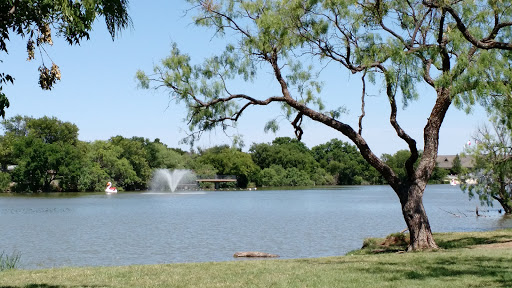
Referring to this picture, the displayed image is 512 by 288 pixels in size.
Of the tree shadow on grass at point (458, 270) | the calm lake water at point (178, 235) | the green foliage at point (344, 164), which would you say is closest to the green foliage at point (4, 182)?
the calm lake water at point (178, 235)

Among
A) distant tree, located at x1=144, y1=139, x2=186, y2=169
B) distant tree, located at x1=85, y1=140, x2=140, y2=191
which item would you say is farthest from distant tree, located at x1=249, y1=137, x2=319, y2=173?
distant tree, located at x1=85, y1=140, x2=140, y2=191

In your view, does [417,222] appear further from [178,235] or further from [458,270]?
[178,235]

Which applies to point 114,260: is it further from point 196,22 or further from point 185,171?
point 185,171

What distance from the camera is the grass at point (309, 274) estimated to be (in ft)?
36.5

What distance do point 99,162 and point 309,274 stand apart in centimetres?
9768

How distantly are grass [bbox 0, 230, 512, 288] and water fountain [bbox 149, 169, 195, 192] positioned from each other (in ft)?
326

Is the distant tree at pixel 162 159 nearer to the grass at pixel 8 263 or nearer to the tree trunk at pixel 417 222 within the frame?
the grass at pixel 8 263

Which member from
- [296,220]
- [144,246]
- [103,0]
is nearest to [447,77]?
[103,0]

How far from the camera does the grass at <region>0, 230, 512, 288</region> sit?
11.1 m

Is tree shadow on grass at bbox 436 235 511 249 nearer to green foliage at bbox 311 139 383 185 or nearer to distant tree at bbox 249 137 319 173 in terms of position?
distant tree at bbox 249 137 319 173

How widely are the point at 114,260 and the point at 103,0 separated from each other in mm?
15550

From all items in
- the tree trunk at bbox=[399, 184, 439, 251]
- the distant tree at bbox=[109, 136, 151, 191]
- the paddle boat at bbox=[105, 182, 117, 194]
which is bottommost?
the tree trunk at bbox=[399, 184, 439, 251]

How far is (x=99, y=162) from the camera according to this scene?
105m

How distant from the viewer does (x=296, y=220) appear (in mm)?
41438
